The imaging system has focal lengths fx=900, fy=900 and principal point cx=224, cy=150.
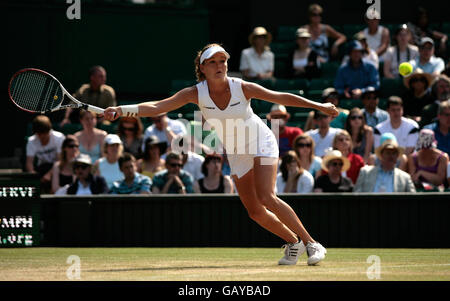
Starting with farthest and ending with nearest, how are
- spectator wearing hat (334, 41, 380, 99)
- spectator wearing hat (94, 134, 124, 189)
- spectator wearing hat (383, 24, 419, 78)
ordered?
spectator wearing hat (383, 24, 419, 78)
spectator wearing hat (334, 41, 380, 99)
spectator wearing hat (94, 134, 124, 189)

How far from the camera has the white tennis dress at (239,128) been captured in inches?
283

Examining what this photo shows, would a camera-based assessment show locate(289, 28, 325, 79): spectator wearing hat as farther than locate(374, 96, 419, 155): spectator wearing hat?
Yes

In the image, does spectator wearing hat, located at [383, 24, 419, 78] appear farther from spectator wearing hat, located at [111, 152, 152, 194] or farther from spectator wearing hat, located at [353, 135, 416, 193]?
spectator wearing hat, located at [111, 152, 152, 194]

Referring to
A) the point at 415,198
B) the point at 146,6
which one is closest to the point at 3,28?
the point at 146,6

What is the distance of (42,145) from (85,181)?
1341 mm

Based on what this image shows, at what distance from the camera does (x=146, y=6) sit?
1488 cm

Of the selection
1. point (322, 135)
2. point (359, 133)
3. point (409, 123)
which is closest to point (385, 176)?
point (359, 133)

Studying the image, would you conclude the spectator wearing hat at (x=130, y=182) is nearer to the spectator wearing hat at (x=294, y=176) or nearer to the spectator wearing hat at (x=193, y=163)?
the spectator wearing hat at (x=193, y=163)

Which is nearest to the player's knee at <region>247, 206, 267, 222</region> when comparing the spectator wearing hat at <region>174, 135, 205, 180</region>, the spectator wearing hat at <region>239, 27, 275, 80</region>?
the spectator wearing hat at <region>174, 135, 205, 180</region>

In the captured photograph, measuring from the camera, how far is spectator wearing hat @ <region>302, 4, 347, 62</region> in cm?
1385

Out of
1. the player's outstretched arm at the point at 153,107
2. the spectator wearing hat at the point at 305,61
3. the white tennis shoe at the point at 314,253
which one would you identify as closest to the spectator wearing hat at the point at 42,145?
the spectator wearing hat at the point at 305,61

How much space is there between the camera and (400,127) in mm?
11266

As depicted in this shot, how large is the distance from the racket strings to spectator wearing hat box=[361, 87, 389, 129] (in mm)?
5294

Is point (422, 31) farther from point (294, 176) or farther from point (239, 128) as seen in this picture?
point (239, 128)
